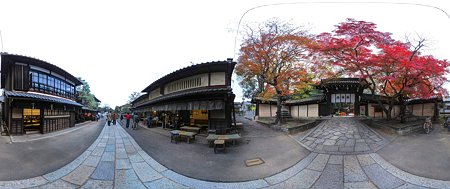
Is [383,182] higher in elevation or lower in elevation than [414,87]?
lower

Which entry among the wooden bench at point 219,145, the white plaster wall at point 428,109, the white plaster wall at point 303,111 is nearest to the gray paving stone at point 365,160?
the wooden bench at point 219,145

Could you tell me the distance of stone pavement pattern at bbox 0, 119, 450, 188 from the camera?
4.67 meters

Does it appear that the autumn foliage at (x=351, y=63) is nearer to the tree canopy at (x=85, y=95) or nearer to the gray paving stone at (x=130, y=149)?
the gray paving stone at (x=130, y=149)

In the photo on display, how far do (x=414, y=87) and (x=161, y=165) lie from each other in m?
13.3

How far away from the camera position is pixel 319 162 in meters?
5.71

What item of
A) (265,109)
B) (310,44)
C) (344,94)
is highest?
(310,44)

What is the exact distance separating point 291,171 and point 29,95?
1326cm

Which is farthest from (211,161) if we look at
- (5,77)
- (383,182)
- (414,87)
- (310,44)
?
(5,77)

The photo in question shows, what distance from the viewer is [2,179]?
4.88m

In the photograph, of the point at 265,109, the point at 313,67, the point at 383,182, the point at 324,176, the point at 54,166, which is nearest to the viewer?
the point at 383,182

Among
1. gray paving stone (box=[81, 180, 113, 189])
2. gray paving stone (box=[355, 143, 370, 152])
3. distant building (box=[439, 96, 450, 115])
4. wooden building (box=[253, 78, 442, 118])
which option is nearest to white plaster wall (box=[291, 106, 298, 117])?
wooden building (box=[253, 78, 442, 118])

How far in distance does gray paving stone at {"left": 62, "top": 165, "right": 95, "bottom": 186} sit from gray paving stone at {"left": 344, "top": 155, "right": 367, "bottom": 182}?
638 cm

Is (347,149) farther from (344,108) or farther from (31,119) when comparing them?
(31,119)

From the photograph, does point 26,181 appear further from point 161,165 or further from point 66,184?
point 161,165
